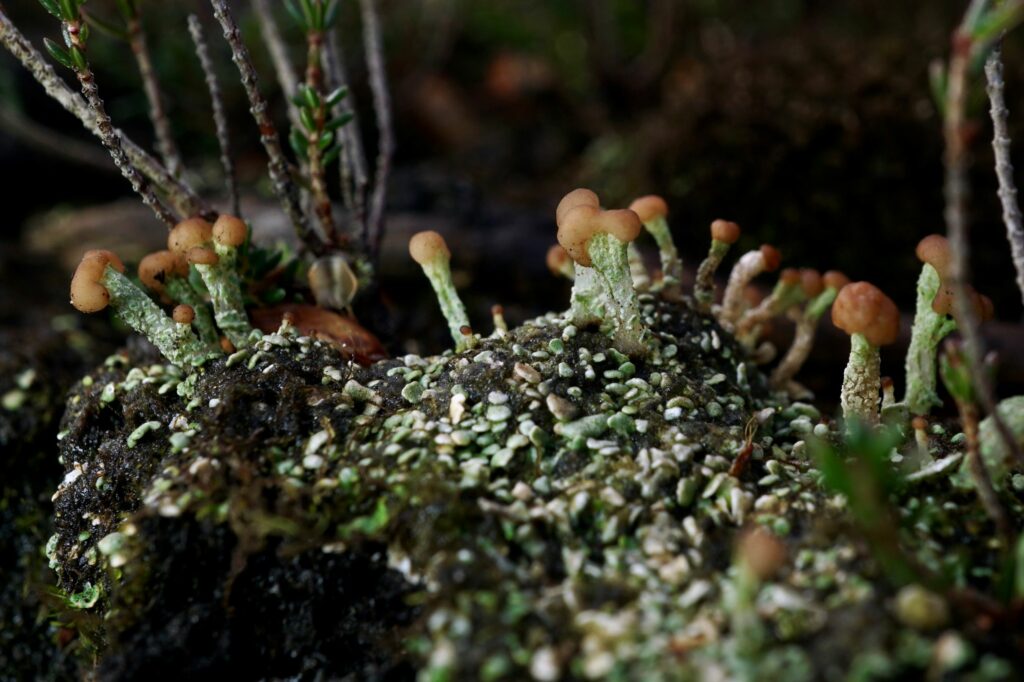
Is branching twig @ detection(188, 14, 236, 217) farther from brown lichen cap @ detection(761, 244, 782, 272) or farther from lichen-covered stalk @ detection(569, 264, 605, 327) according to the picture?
brown lichen cap @ detection(761, 244, 782, 272)

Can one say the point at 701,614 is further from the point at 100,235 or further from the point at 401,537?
the point at 100,235

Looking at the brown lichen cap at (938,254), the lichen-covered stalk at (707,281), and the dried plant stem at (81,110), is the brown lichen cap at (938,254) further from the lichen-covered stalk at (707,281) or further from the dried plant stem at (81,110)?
the dried plant stem at (81,110)

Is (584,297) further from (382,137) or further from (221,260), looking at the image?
(382,137)

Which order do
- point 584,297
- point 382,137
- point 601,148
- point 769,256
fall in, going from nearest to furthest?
point 584,297 < point 769,256 < point 382,137 < point 601,148

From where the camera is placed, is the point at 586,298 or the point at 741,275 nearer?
the point at 586,298

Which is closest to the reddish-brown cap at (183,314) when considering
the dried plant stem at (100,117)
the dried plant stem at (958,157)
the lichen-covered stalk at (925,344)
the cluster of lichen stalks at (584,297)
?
the cluster of lichen stalks at (584,297)

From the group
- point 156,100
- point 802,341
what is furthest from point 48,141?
point 802,341

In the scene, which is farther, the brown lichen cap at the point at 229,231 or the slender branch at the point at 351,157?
the slender branch at the point at 351,157
